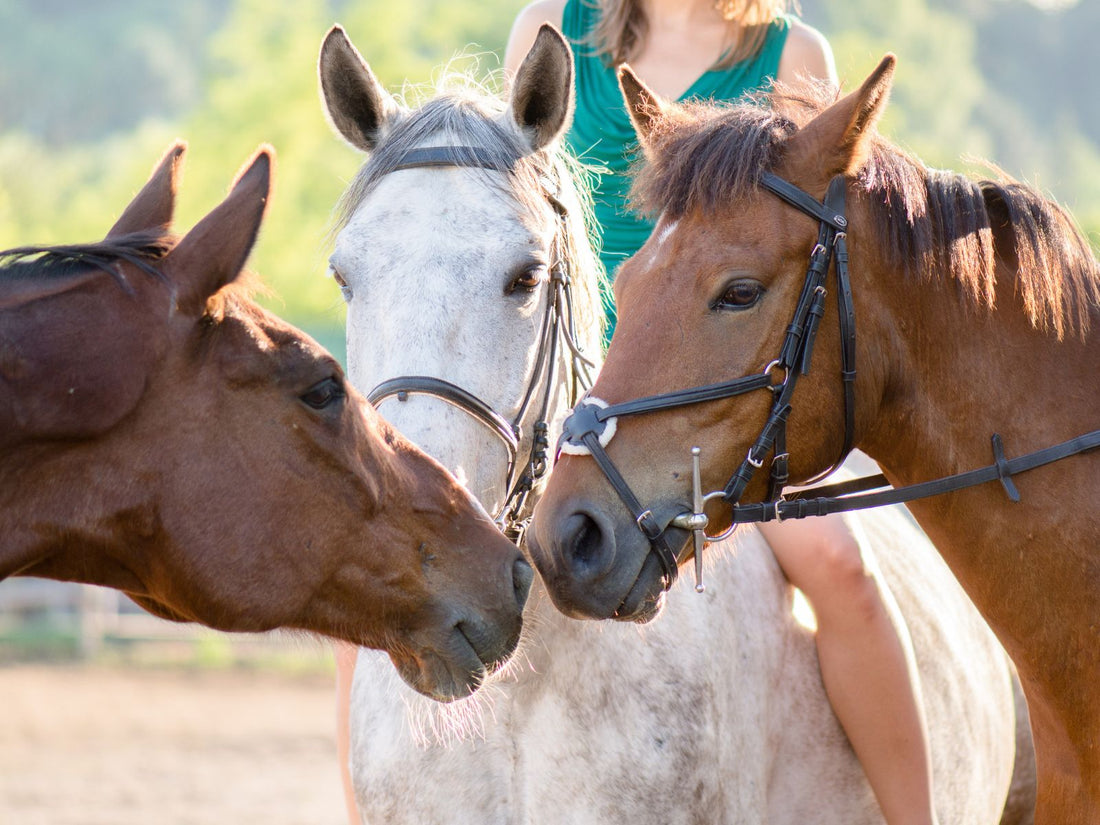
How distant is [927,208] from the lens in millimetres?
2686

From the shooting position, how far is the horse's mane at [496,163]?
3.16 meters

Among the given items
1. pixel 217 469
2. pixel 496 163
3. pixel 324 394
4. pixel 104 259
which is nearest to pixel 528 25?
pixel 496 163

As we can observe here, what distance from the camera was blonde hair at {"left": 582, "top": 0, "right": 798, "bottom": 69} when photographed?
3.77m

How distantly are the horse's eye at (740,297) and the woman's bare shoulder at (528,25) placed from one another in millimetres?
1629

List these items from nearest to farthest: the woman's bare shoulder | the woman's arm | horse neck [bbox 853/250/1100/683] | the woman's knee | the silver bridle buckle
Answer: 1. the silver bridle buckle
2. horse neck [bbox 853/250/1100/683]
3. the woman's knee
4. the woman's arm
5. the woman's bare shoulder

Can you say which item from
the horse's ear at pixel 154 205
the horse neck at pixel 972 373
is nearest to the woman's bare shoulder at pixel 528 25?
the horse's ear at pixel 154 205

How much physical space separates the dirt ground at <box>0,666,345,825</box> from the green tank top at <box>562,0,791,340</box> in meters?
6.33

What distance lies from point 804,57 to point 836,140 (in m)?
1.29

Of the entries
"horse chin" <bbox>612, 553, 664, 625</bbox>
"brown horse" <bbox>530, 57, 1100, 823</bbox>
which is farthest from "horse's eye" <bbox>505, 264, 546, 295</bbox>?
"horse chin" <bbox>612, 553, 664, 625</bbox>

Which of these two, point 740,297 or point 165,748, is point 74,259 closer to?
point 740,297

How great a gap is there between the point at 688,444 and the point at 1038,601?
2.98 feet

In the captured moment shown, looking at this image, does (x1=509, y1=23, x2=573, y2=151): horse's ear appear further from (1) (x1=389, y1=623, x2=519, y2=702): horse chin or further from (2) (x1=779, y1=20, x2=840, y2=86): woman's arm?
(1) (x1=389, y1=623, x2=519, y2=702): horse chin

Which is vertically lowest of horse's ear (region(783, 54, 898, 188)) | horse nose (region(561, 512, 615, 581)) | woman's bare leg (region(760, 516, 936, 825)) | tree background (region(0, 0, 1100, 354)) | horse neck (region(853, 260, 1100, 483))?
tree background (region(0, 0, 1100, 354))

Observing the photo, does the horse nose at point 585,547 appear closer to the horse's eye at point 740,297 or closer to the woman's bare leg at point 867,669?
the horse's eye at point 740,297
